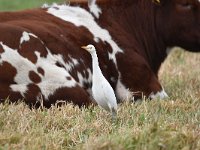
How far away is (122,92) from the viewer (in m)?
8.48

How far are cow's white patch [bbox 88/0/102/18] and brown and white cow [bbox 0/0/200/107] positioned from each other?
0.04 ft

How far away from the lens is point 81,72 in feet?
26.8

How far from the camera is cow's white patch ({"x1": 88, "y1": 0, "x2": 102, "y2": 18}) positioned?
29.0 ft

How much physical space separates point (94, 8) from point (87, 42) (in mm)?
630

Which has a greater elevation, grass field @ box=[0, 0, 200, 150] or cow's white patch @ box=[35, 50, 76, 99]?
cow's white patch @ box=[35, 50, 76, 99]

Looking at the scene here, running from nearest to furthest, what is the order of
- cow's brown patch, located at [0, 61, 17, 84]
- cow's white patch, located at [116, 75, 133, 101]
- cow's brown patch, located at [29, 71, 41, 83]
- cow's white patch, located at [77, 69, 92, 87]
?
cow's brown patch, located at [0, 61, 17, 84] < cow's brown patch, located at [29, 71, 41, 83] < cow's white patch, located at [77, 69, 92, 87] < cow's white patch, located at [116, 75, 133, 101]

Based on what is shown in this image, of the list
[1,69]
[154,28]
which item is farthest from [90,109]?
[154,28]

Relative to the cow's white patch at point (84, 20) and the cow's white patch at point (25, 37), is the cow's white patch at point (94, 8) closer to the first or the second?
the cow's white patch at point (84, 20)

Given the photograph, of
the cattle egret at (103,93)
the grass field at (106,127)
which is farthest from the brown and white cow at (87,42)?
the cattle egret at (103,93)

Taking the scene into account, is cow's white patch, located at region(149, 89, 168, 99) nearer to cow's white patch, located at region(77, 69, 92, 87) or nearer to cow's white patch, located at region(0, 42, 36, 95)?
cow's white patch, located at region(77, 69, 92, 87)

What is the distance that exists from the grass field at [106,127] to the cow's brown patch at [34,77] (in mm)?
450

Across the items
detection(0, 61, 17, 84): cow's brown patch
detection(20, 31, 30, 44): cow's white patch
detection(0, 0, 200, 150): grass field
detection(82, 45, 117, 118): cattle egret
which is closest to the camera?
detection(0, 0, 200, 150): grass field

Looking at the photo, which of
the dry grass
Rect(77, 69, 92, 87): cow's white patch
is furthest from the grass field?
Rect(77, 69, 92, 87): cow's white patch

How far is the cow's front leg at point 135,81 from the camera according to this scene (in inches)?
334
